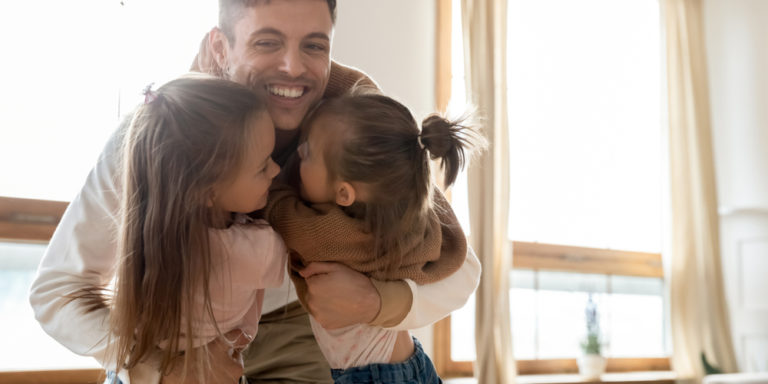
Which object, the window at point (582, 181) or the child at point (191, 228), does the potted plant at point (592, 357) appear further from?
the child at point (191, 228)

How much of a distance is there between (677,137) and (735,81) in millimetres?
678

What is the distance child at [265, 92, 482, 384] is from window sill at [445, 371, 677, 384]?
239 cm

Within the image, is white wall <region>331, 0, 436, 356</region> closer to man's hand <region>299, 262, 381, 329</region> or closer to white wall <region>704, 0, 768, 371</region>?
man's hand <region>299, 262, 381, 329</region>

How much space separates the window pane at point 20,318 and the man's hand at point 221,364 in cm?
163

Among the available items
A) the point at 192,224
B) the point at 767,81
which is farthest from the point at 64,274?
the point at 767,81

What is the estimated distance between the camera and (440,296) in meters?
1.68

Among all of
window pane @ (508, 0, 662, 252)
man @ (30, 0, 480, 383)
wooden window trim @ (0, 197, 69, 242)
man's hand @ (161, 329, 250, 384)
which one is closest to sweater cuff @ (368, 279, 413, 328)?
man @ (30, 0, 480, 383)

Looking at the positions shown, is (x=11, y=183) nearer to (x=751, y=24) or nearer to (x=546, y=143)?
(x=546, y=143)

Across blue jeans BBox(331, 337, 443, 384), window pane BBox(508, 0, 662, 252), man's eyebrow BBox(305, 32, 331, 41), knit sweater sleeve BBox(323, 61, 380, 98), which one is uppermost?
window pane BBox(508, 0, 662, 252)

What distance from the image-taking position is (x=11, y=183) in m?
2.75

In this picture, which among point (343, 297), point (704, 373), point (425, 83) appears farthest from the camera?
point (704, 373)

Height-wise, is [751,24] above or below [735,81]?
above

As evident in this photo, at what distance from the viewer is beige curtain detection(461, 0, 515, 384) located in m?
3.93

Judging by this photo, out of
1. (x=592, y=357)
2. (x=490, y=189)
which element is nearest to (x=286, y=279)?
(x=490, y=189)
